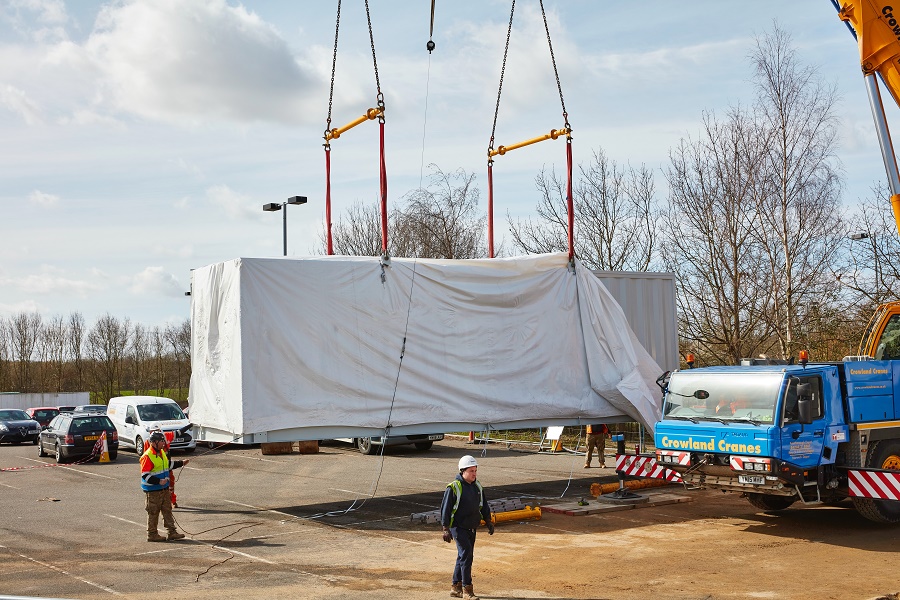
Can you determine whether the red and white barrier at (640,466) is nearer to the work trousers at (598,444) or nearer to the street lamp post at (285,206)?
the work trousers at (598,444)

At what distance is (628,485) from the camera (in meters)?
17.2

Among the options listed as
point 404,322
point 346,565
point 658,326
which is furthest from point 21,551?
point 658,326

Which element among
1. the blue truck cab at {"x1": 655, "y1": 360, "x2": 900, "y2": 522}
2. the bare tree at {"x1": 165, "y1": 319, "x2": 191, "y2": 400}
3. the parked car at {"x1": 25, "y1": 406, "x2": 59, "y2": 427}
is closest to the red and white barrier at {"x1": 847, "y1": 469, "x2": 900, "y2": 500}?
the blue truck cab at {"x1": 655, "y1": 360, "x2": 900, "y2": 522}

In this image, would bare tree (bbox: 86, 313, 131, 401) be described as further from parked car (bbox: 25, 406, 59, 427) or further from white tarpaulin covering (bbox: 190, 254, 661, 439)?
white tarpaulin covering (bbox: 190, 254, 661, 439)

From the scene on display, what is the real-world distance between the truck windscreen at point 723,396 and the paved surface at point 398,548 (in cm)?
184

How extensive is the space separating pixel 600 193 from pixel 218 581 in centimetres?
2432

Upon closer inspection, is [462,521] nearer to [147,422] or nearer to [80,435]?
[80,435]

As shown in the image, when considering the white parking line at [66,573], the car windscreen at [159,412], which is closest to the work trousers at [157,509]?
the white parking line at [66,573]

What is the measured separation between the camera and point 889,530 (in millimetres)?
12953

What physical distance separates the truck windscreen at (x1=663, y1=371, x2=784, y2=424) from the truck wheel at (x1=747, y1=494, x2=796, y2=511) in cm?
244

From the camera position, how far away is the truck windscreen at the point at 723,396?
12203 millimetres

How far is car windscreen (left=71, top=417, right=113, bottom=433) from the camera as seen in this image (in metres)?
25.4

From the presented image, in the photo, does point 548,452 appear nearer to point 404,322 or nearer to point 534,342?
point 534,342

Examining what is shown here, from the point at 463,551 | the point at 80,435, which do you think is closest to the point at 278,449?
the point at 80,435
